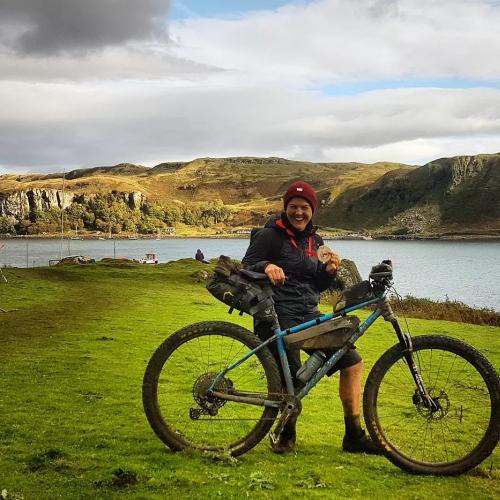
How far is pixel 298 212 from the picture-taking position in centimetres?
622

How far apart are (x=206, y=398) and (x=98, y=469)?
50.2 inches

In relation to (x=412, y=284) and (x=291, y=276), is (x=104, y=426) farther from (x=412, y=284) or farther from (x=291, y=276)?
(x=412, y=284)

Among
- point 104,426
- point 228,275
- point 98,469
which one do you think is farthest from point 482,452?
point 104,426

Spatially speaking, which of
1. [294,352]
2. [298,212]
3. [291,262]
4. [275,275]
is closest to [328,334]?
[294,352]

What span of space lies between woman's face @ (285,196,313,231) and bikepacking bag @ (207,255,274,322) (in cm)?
83

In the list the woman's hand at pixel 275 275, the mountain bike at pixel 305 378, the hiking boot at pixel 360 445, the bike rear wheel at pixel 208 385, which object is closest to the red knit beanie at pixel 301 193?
the woman's hand at pixel 275 275

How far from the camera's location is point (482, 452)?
5.48 m

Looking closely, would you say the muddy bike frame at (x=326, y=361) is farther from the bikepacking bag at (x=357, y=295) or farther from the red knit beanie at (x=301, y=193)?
the red knit beanie at (x=301, y=193)

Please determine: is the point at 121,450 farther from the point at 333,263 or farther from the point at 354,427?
the point at 333,263

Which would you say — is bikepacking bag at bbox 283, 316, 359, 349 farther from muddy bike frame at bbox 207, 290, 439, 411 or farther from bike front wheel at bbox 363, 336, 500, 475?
bike front wheel at bbox 363, 336, 500, 475

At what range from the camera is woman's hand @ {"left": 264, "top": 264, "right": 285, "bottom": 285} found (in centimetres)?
573

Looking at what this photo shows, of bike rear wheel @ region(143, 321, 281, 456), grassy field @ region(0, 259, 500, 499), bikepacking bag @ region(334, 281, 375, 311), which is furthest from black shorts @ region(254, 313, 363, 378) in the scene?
grassy field @ region(0, 259, 500, 499)

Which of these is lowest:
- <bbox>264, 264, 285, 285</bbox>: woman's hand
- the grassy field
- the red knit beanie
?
the grassy field

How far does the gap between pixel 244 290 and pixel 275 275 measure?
374 mm
